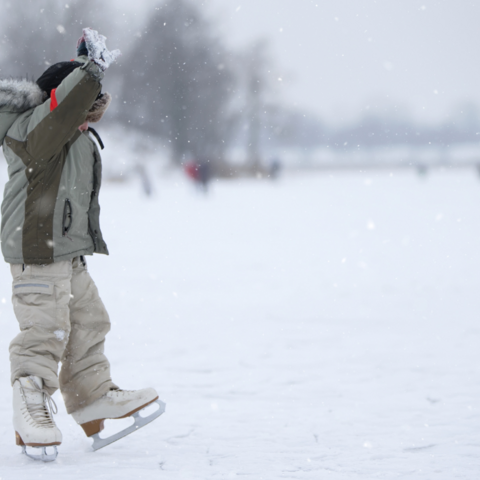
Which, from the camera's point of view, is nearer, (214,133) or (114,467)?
(114,467)

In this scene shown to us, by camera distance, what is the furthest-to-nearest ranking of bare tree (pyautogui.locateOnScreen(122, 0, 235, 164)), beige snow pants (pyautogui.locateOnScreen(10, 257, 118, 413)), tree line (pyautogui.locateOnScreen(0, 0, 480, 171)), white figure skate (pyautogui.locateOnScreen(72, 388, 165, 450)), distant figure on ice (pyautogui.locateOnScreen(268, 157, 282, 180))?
bare tree (pyautogui.locateOnScreen(122, 0, 235, 164)) → distant figure on ice (pyautogui.locateOnScreen(268, 157, 282, 180)) → tree line (pyautogui.locateOnScreen(0, 0, 480, 171)) → white figure skate (pyautogui.locateOnScreen(72, 388, 165, 450)) → beige snow pants (pyautogui.locateOnScreen(10, 257, 118, 413))

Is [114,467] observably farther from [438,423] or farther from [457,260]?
[457,260]

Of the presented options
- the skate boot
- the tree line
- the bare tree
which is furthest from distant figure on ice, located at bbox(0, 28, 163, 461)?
the bare tree

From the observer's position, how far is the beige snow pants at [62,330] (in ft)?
7.61

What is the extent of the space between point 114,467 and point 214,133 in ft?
122

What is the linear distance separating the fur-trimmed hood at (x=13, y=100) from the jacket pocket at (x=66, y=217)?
32 centimetres

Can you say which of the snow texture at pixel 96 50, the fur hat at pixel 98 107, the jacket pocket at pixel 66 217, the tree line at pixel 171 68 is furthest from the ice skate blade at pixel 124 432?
the tree line at pixel 171 68

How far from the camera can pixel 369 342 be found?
4.32 meters

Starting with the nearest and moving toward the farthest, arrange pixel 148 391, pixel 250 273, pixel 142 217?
1. pixel 148 391
2. pixel 250 273
3. pixel 142 217

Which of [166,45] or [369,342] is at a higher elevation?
[166,45]

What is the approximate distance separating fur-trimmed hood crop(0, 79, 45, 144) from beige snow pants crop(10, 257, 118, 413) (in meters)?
0.51

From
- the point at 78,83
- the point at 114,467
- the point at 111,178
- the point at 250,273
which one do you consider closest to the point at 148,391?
the point at 114,467

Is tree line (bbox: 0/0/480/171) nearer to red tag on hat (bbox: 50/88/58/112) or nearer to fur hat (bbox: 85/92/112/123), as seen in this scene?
fur hat (bbox: 85/92/112/123)

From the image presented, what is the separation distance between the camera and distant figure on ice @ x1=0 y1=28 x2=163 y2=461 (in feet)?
7.48
